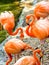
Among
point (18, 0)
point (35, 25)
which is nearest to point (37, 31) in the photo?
point (35, 25)

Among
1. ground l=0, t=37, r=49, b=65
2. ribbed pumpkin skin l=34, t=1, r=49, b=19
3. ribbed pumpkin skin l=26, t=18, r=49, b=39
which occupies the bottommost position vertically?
ground l=0, t=37, r=49, b=65

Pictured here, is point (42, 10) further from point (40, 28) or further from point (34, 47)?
point (34, 47)

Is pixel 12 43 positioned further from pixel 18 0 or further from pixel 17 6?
pixel 18 0

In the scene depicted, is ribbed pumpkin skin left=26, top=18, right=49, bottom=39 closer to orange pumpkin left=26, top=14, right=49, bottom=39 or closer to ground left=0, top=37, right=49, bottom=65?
orange pumpkin left=26, top=14, right=49, bottom=39

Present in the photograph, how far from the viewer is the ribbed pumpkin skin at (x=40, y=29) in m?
1.50

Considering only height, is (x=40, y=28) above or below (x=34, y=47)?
above

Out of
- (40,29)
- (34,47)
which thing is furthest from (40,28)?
(34,47)

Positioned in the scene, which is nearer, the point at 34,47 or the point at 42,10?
the point at 42,10

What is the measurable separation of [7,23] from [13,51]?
148mm

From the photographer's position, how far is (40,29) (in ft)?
4.95

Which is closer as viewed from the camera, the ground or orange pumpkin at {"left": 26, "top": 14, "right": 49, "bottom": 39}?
orange pumpkin at {"left": 26, "top": 14, "right": 49, "bottom": 39}

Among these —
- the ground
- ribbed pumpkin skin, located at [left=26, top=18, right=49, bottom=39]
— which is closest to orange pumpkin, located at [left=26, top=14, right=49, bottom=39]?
ribbed pumpkin skin, located at [left=26, top=18, right=49, bottom=39]

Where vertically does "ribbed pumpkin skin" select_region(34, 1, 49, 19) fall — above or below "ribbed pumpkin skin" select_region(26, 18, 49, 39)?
above

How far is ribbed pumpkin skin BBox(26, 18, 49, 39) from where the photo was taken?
4.93ft
